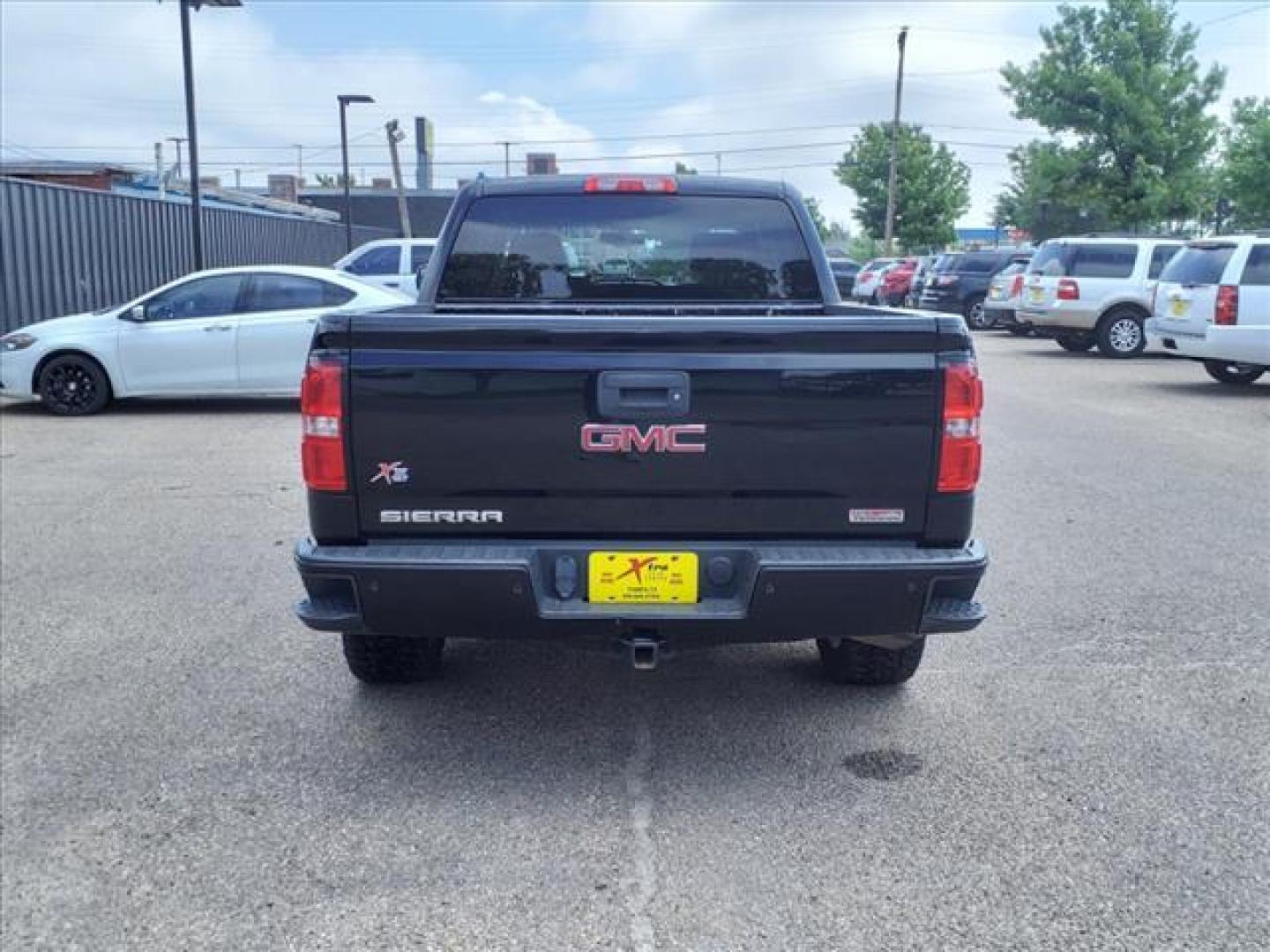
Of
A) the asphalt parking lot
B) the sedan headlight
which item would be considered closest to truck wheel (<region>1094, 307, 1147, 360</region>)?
the asphalt parking lot

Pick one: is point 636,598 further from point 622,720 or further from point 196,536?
point 196,536

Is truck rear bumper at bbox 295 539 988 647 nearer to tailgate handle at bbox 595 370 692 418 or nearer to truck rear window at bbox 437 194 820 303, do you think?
tailgate handle at bbox 595 370 692 418

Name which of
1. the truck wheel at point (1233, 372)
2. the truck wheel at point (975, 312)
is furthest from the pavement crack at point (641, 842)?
the truck wheel at point (975, 312)

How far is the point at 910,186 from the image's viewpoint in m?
Result: 52.4

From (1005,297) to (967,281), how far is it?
3.58m

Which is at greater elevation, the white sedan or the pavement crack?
the white sedan

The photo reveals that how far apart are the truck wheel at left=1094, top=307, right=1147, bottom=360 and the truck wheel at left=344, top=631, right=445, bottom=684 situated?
17.2 m

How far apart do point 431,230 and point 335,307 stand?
45874mm

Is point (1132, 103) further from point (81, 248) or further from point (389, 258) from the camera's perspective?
point (81, 248)

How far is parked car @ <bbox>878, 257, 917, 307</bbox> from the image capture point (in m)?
33.8

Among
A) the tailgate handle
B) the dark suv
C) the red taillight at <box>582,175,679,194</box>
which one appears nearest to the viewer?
the tailgate handle

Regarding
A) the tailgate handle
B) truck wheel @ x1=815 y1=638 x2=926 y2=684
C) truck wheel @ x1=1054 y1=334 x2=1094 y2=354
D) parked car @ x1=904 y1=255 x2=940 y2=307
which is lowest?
truck wheel @ x1=815 y1=638 x2=926 y2=684

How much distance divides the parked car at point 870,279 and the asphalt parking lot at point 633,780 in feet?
96.4

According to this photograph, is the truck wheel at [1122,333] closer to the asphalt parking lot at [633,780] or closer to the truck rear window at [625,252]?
the asphalt parking lot at [633,780]
